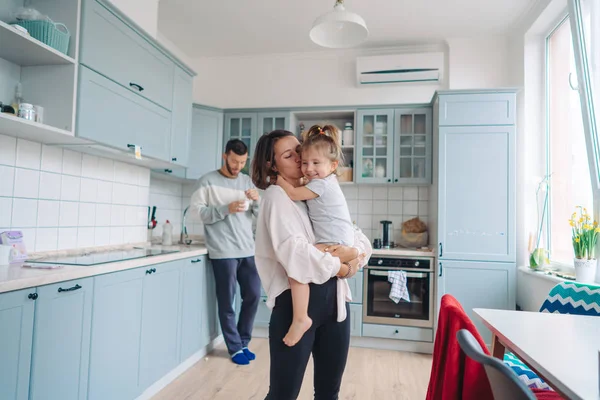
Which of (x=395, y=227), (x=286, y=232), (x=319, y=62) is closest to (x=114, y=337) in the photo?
(x=286, y=232)

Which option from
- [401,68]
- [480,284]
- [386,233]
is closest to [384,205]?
[386,233]

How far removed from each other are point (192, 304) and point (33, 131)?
4.93ft

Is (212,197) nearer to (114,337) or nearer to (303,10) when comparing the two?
(114,337)

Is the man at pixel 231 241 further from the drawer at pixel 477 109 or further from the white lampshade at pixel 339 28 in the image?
the drawer at pixel 477 109

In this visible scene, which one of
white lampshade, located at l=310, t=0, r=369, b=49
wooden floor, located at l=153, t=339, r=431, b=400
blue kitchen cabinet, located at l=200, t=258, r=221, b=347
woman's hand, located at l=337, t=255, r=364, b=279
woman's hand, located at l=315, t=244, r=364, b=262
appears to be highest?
white lampshade, located at l=310, t=0, r=369, b=49

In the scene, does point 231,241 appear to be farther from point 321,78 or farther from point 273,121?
point 321,78

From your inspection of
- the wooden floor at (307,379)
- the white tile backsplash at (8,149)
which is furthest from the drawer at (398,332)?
the white tile backsplash at (8,149)

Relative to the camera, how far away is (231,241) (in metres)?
2.95

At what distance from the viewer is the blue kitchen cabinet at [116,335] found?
1804mm

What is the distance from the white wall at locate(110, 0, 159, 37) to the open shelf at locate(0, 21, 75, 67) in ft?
2.80

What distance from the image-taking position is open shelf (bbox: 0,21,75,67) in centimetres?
166

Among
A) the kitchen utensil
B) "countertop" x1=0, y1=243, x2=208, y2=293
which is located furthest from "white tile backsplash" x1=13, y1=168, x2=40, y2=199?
the kitchen utensil

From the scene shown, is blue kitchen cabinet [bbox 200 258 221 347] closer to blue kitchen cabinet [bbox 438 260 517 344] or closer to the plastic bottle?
the plastic bottle

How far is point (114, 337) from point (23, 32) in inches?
57.9
